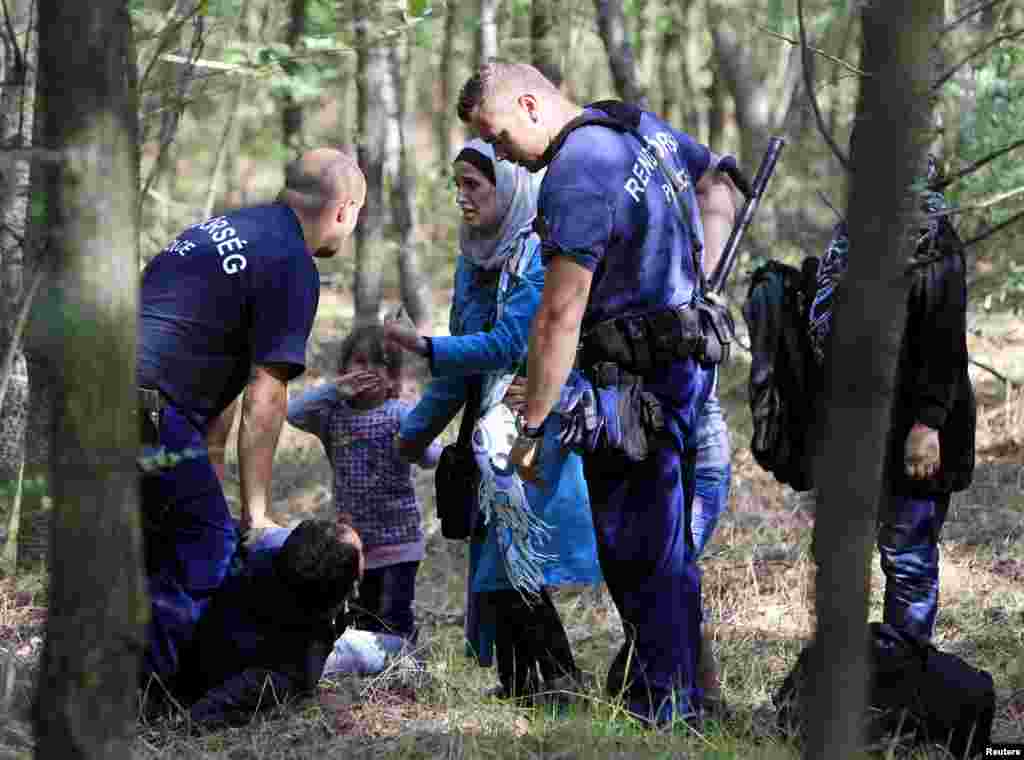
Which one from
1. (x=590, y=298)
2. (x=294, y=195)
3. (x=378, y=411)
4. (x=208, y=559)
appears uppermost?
(x=294, y=195)

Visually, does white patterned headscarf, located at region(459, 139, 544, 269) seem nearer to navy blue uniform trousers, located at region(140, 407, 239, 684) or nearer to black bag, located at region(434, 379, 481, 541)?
black bag, located at region(434, 379, 481, 541)

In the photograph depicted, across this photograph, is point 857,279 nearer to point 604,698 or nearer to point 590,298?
point 590,298

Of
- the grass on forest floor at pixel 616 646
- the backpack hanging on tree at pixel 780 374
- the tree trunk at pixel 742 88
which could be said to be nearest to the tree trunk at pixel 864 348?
the grass on forest floor at pixel 616 646

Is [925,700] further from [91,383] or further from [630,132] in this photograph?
[91,383]

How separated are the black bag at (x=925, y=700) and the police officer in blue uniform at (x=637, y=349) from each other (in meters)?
0.43

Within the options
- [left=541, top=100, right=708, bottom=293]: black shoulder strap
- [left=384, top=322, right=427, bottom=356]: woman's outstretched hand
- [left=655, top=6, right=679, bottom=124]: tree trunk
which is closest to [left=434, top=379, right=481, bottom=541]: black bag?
[left=384, top=322, right=427, bottom=356]: woman's outstretched hand

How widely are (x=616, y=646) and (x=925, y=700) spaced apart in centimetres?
182

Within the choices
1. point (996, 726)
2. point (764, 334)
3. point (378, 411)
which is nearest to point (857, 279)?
point (764, 334)

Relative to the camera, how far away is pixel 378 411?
5.90 metres

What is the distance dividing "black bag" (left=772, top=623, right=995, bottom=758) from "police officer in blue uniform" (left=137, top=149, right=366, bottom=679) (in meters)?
1.84

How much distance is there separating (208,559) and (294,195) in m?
1.23

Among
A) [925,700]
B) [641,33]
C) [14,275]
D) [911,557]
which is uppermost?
[641,33]

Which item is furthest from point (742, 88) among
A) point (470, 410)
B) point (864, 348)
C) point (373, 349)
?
point (864, 348)

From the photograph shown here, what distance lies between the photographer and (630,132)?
437cm
